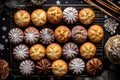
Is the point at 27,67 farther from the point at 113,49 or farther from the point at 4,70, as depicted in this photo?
the point at 113,49

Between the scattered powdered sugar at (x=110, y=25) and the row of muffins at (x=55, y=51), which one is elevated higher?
the scattered powdered sugar at (x=110, y=25)

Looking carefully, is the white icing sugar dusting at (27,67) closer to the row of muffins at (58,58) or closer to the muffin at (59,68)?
the row of muffins at (58,58)

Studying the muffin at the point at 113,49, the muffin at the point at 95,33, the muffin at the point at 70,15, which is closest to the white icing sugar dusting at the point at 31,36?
the muffin at the point at 70,15

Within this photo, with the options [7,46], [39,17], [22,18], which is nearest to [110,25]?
[39,17]

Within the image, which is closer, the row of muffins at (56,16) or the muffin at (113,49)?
the muffin at (113,49)

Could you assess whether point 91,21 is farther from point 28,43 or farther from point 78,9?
point 28,43

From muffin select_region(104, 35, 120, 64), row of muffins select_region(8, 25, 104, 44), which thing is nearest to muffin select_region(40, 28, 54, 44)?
row of muffins select_region(8, 25, 104, 44)
